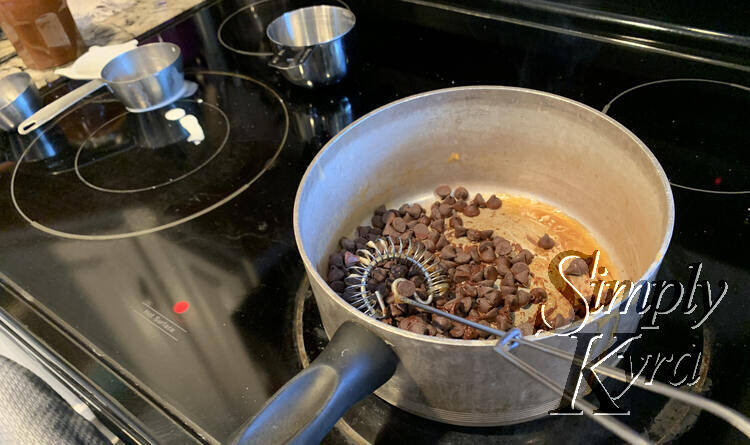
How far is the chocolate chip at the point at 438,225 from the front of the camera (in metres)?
0.65

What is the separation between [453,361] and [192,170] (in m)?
0.55

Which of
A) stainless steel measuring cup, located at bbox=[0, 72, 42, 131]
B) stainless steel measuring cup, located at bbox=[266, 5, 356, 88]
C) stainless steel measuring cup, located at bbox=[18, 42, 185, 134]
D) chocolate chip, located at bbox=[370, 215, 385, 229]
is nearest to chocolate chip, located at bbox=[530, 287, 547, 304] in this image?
chocolate chip, located at bbox=[370, 215, 385, 229]

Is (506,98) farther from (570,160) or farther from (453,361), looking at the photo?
(453,361)

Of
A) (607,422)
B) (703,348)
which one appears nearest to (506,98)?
(703,348)

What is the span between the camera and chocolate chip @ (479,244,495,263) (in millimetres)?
610

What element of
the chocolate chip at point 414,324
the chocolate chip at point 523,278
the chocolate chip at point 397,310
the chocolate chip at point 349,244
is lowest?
the chocolate chip at point 523,278

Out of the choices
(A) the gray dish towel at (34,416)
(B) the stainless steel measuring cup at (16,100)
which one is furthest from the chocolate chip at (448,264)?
(B) the stainless steel measuring cup at (16,100)

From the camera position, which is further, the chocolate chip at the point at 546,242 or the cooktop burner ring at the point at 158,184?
the cooktop burner ring at the point at 158,184

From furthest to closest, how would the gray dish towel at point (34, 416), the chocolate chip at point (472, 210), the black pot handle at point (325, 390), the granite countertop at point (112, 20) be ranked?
the granite countertop at point (112, 20) < the chocolate chip at point (472, 210) < the gray dish towel at point (34, 416) < the black pot handle at point (325, 390)

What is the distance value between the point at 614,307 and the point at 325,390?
0.20 metres

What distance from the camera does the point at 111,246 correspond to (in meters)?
0.67

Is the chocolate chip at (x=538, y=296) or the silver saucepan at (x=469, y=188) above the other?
the silver saucepan at (x=469, y=188)

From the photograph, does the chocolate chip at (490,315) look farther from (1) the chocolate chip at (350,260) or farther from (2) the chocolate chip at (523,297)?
(1) the chocolate chip at (350,260)

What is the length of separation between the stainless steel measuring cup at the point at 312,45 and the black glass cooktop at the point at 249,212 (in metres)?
0.04
